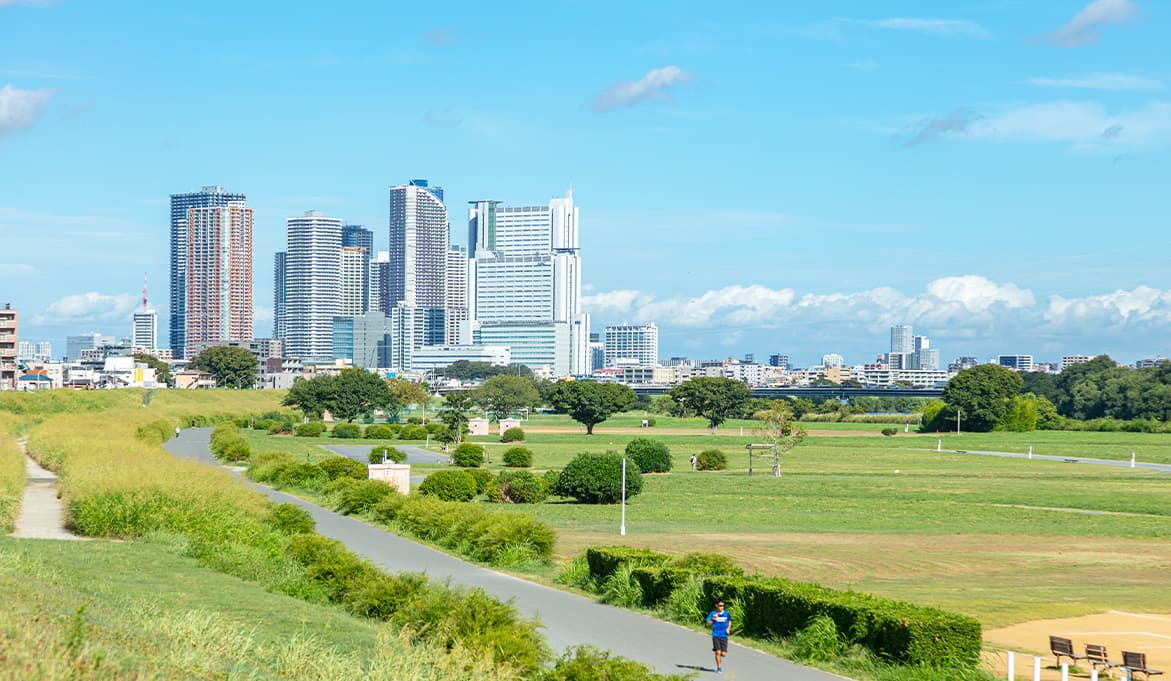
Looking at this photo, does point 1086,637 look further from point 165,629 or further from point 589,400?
point 589,400

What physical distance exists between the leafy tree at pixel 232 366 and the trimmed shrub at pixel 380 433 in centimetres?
8323

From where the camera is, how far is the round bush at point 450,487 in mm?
52500

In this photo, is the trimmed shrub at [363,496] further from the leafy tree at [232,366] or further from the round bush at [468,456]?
the leafy tree at [232,366]

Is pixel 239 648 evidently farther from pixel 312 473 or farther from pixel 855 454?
pixel 855 454

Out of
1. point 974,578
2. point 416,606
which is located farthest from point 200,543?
point 974,578

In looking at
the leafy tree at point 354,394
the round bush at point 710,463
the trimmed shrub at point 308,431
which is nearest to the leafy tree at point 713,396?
the leafy tree at point 354,394

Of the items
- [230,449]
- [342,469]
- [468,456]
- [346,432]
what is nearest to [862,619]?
[342,469]

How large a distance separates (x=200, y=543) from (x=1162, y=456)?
273 feet

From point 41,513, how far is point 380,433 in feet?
240

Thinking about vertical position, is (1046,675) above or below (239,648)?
below

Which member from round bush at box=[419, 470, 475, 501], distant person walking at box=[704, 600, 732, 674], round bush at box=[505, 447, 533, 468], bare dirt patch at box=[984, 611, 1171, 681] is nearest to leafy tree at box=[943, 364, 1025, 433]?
round bush at box=[505, 447, 533, 468]

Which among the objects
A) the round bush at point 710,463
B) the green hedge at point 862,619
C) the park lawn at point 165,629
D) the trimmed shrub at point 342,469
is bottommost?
the round bush at point 710,463

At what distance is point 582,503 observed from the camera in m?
55.3

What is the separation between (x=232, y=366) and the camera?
191625 millimetres
